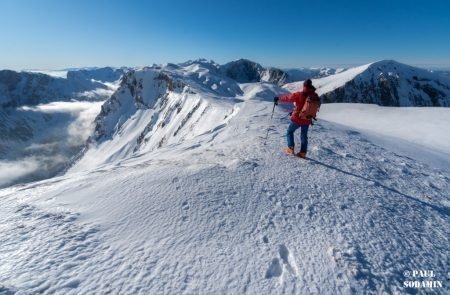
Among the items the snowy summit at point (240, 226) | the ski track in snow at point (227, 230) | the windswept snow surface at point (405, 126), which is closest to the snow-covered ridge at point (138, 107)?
the windswept snow surface at point (405, 126)

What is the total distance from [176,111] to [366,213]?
209 feet

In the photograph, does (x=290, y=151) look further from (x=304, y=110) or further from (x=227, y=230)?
(x=227, y=230)

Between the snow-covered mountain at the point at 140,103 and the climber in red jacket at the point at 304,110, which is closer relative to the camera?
the climber in red jacket at the point at 304,110

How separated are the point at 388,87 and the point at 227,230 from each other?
107m

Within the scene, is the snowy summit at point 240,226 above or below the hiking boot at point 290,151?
below

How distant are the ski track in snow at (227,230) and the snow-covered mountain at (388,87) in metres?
87.1

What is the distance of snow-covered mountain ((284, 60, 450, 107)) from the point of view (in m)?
92.5

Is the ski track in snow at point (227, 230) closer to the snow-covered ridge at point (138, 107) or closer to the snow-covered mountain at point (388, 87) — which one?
the snow-covered ridge at point (138, 107)

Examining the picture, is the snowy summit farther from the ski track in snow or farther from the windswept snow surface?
the windswept snow surface

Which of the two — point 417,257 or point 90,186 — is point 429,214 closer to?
point 417,257

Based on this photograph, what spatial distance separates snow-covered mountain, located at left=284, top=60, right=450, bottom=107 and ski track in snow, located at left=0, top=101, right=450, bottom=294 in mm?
87127

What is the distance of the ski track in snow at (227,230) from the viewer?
185 inches

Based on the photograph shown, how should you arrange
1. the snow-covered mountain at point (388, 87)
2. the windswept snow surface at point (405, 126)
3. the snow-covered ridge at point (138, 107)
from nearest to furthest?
1. the windswept snow surface at point (405, 126)
2. the snow-covered ridge at point (138, 107)
3. the snow-covered mountain at point (388, 87)

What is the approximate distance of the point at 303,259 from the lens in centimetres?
518
